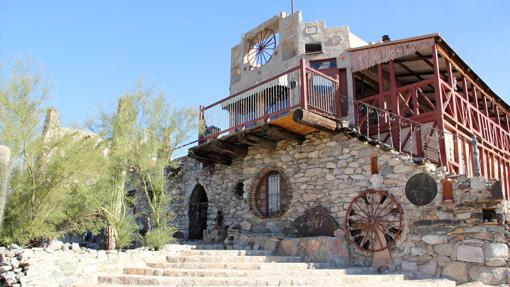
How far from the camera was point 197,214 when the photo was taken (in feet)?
49.0

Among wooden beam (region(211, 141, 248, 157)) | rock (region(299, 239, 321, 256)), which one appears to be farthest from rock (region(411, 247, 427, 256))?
wooden beam (region(211, 141, 248, 157))

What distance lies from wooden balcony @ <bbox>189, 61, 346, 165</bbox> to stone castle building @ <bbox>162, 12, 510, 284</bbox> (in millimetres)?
42

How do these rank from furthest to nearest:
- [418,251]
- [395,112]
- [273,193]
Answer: [273,193] < [395,112] < [418,251]

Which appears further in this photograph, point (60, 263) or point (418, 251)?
point (418, 251)

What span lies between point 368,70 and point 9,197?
10.4 m

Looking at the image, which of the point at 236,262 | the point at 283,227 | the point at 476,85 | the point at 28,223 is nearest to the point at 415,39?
the point at 476,85

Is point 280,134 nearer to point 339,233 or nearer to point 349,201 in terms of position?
point 349,201

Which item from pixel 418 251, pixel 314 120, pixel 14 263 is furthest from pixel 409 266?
pixel 14 263

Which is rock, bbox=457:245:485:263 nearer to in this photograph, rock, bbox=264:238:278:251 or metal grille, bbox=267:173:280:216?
rock, bbox=264:238:278:251

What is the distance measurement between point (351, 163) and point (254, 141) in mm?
2904

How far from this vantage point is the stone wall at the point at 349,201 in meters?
8.29

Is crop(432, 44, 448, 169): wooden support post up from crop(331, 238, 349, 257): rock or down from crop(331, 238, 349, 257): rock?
up

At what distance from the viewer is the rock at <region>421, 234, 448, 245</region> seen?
8625mm

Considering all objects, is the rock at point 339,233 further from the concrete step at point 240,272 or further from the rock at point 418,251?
the rock at point 418,251
